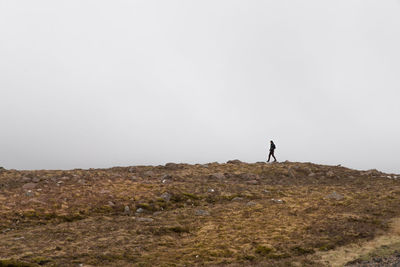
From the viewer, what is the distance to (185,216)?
83.3 feet

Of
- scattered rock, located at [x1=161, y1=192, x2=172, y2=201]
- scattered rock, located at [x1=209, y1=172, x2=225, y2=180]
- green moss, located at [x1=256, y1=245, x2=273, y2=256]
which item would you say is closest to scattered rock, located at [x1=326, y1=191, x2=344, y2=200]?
scattered rock, located at [x1=209, y1=172, x2=225, y2=180]

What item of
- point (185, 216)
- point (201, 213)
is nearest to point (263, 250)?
point (201, 213)

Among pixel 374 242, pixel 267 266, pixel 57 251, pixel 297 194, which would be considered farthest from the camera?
pixel 297 194

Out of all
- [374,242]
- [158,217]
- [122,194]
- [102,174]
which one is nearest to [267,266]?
Result: [374,242]

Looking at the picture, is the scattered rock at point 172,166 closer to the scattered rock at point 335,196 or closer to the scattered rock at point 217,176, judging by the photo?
the scattered rock at point 217,176

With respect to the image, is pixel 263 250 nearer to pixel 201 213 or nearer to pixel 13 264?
pixel 201 213

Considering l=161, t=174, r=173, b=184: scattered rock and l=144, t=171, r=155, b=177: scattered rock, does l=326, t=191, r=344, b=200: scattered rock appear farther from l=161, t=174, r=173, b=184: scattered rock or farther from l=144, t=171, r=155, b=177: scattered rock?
l=144, t=171, r=155, b=177: scattered rock

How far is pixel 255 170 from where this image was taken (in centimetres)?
4259

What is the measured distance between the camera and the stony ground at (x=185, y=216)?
56.6 ft

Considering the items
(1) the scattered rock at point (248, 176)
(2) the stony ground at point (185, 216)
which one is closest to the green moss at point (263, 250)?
(2) the stony ground at point (185, 216)

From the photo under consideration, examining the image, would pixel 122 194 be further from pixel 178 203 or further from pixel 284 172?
pixel 284 172

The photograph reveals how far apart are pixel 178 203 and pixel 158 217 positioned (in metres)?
3.95

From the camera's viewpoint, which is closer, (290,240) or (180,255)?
(180,255)

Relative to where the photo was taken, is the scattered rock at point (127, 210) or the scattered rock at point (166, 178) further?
the scattered rock at point (166, 178)
